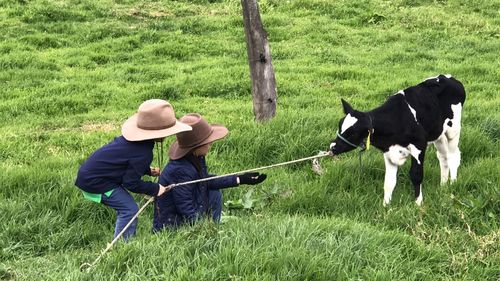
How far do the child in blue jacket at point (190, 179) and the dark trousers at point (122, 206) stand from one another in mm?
223

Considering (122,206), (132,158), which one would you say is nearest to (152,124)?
(132,158)

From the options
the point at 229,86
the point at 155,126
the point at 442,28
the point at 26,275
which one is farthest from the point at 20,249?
the point at 442,28

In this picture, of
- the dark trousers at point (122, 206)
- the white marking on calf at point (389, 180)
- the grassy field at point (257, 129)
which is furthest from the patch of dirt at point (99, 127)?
the white marking on calf at point (389, 180)

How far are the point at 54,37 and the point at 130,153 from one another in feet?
34.6

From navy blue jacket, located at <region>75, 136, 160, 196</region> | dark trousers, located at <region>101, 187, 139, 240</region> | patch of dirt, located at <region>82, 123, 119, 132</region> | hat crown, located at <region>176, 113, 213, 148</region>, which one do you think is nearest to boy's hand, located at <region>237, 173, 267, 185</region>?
hat crown, located at <region>176, 113, 213, 148</region>

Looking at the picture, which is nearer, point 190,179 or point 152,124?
point 152,124

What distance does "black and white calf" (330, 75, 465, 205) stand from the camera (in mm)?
5277

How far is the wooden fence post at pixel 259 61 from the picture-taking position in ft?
24.1

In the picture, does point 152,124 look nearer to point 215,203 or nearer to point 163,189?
point 163,189

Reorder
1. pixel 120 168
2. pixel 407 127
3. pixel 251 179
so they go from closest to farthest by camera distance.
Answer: pixel 120 168, pixel 251 179, pixel 407 127

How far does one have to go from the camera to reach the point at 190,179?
4613mm

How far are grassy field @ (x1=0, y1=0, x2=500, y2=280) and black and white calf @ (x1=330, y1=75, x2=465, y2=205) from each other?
32 cm

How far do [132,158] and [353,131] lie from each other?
6.92 ft

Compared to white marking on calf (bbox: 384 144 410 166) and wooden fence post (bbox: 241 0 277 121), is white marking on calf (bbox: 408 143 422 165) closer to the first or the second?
white marking on calf (bbox: 384 144 410 166)
